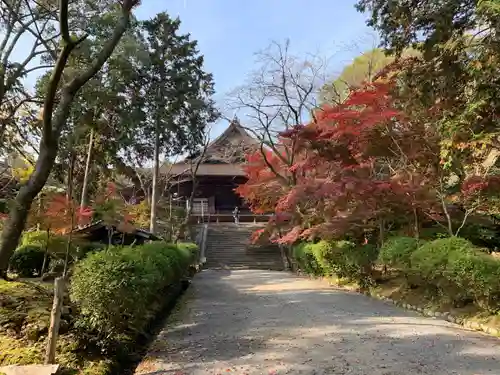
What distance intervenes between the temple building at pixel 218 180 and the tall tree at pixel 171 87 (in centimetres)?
695

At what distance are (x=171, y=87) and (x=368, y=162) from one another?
1430cm

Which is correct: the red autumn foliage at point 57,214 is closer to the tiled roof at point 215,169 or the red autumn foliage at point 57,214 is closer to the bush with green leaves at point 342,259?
the bush with green leaves at point 342,259

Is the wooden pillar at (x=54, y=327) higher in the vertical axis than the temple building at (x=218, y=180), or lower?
lower

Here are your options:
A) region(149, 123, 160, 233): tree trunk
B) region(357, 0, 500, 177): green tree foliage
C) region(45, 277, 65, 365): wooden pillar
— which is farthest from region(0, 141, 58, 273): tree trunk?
region(149, 123, 160, 233): tree trunk

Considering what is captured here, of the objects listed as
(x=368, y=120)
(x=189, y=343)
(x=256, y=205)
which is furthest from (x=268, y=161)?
(x=189, y=343)

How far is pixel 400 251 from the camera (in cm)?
936

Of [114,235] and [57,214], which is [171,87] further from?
[57,214]

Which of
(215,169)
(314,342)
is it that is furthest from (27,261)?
(215,169)

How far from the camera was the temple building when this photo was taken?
32.4 meters

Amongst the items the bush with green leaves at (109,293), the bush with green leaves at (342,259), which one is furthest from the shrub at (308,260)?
the bush with green leaves at (109,293)

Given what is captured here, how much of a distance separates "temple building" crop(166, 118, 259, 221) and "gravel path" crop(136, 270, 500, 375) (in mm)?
22630

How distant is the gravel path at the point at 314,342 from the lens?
16.4ft

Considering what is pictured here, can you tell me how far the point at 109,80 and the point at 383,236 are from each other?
395 inches

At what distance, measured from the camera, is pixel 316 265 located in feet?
50.9
